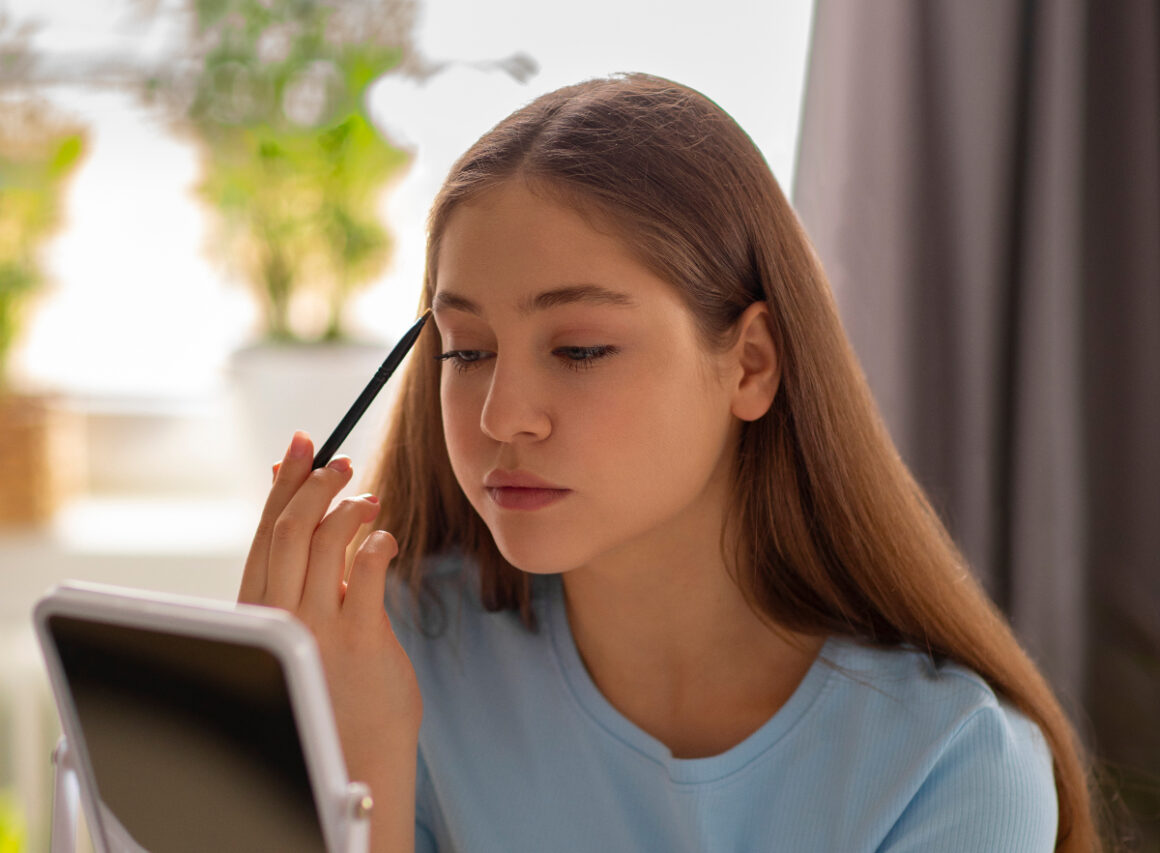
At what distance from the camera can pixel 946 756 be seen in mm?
794

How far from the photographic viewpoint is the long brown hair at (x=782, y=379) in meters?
0.78

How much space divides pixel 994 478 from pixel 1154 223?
302mm

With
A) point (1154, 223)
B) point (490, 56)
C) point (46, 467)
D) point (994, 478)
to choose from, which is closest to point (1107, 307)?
point (1154, 223)

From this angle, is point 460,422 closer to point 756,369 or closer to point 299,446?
point 299,446

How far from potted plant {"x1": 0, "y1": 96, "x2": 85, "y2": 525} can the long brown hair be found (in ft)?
2.85

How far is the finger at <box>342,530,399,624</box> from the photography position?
0.72 meters

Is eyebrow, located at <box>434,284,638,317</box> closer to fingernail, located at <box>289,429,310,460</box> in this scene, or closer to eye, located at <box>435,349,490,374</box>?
eye, located at <box>435,349,490,374</box>

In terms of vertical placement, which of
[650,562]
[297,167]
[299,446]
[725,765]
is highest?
[297,167]

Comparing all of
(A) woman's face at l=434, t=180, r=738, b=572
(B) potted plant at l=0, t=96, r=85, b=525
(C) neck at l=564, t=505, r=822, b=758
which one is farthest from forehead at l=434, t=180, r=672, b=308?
(B) potted plant at l=0, t=96, r=85, b=525

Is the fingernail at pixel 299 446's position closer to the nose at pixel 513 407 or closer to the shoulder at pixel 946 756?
the nose at pixel 513 407

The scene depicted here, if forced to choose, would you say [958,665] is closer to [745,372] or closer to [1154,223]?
[745,372]

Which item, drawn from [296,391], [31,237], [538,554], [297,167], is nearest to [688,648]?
[538,554]

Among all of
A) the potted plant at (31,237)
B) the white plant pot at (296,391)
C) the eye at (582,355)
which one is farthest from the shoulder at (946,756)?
the potted plant at (31,237)

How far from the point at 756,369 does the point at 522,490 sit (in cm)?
22
